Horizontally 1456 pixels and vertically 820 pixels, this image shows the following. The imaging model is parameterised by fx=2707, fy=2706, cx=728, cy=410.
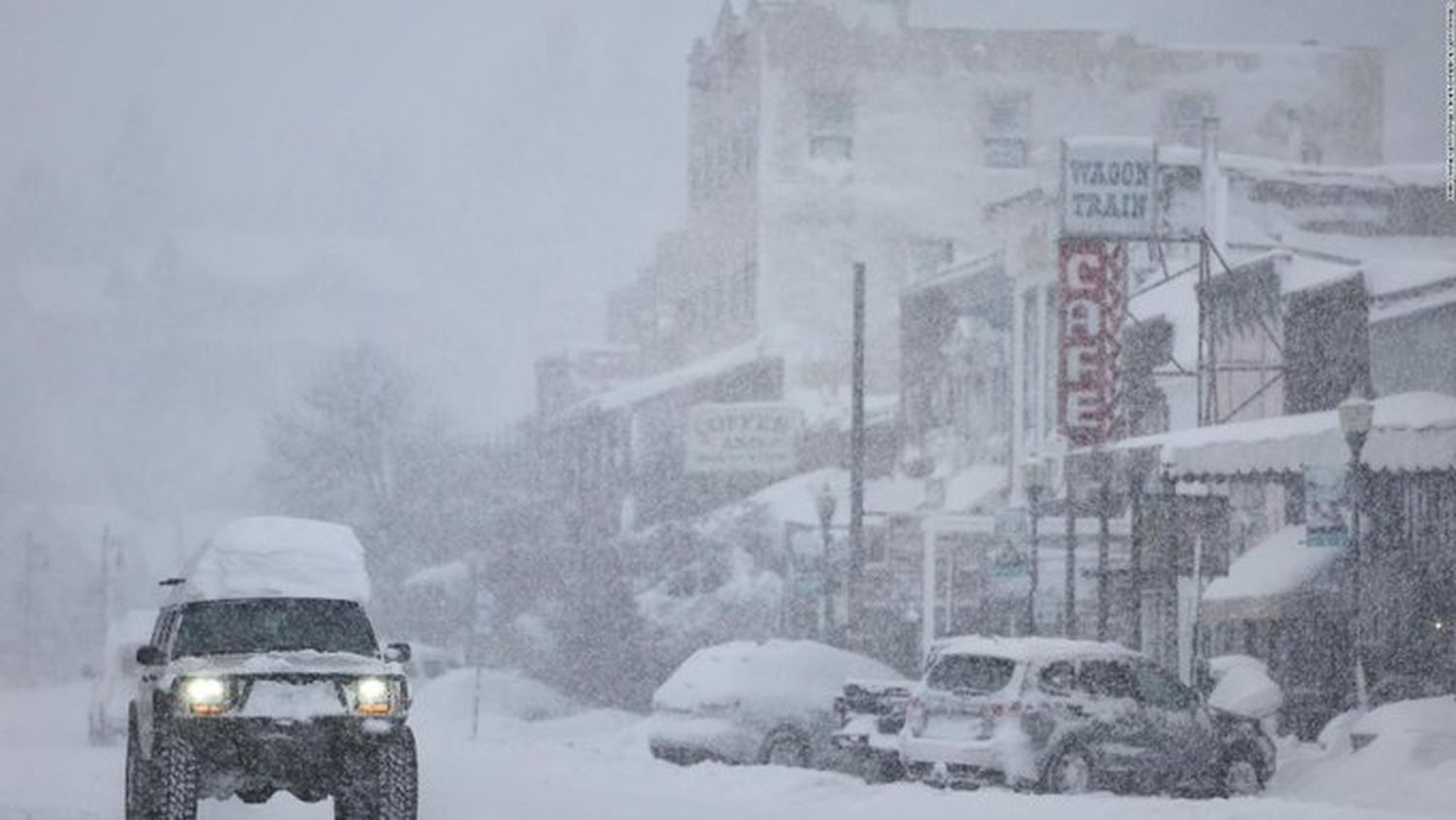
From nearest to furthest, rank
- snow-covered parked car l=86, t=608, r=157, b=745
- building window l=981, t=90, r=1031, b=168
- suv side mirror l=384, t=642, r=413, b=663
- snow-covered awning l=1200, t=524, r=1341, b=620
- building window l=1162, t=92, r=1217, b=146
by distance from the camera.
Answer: suv side mirror l=384, t=642, r=413, b=663 < snow-covered awning l=1200, t=524, r=1341, b=620 < snow-covered parked car l=86, t=608, r=157, b=745 < building window l=1162, t=92, r=1217, b=146 < building window l=981, t=90, r=1031, b=168

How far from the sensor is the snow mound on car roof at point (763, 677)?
94.8 ft

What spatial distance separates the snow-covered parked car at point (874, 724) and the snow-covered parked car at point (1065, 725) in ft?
5.97

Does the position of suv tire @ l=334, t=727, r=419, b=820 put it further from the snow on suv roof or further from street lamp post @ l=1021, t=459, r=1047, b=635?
street lamp post @ l=1021, t=459, r=1047, b=635

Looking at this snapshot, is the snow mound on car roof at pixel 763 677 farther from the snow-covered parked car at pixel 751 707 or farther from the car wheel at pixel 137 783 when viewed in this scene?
the car wheel at pixel 137 783

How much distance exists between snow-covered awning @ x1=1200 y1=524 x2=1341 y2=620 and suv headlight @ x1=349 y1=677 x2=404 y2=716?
17.7m

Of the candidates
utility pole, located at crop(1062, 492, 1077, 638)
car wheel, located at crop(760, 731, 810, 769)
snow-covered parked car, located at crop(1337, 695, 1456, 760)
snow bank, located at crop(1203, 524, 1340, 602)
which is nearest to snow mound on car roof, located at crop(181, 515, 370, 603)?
car wheel, located at crop(760, 731, 810, 769)

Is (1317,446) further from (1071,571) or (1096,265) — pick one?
(1096,265)

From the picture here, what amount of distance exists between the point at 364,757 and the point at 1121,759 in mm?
9496

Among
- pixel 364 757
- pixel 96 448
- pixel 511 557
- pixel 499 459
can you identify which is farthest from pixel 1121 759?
pixel 96 448

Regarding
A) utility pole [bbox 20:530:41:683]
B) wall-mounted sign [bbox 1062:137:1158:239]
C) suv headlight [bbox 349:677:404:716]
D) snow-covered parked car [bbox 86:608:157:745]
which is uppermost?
wall-mounted sign [bbox 1062:137:1158:239]

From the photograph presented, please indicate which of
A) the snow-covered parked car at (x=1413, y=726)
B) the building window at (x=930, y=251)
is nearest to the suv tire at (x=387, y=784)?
the snow-covered parked car at (x=1413, y=726)

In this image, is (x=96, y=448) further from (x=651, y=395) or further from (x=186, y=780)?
(x=186, y=780)

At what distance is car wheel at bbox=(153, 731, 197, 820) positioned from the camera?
54.2 ft

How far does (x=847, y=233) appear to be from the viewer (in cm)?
7550
